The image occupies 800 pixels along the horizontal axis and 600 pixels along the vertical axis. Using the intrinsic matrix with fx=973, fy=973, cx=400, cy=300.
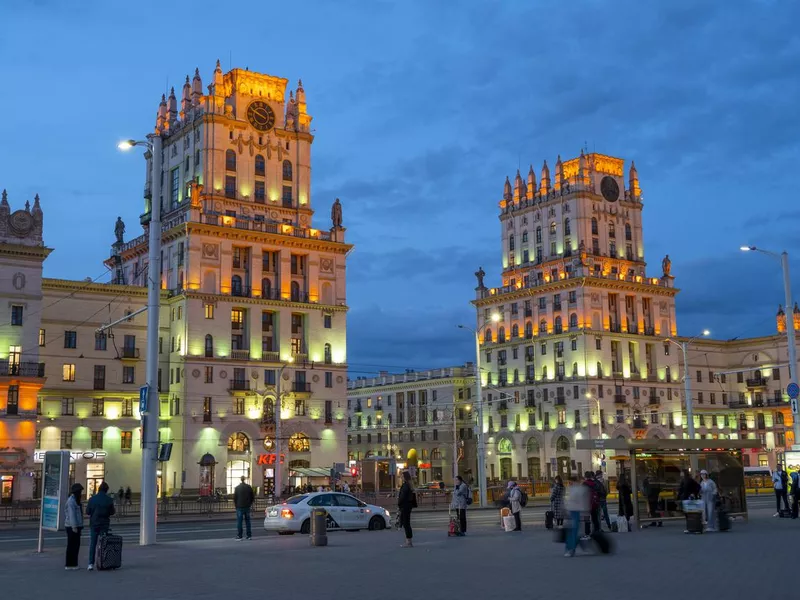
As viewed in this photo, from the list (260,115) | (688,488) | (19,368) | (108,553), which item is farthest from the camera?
(260,115)

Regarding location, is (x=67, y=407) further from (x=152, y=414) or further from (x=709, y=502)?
(x=709, y=502)

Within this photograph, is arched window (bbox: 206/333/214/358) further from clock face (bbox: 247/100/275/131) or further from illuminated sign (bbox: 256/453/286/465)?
clock face (bbox: 247/100/275/131)

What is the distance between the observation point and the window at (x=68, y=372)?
76.5 metres

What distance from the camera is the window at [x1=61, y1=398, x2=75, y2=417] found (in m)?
76.4

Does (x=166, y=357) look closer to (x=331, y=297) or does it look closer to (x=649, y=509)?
(x=331, y=297)

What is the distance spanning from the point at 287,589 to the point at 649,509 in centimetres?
1849

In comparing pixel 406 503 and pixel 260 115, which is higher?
pixel 260 115

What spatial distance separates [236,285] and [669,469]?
190 ft

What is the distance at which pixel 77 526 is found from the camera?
2197cm

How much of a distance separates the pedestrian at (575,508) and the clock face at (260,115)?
73.7 m

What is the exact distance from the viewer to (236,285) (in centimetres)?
8619

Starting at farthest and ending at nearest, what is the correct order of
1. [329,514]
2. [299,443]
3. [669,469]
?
[299,443] < [329,514] < [669,469]

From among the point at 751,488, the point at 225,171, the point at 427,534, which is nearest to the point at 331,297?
the point at 225,171

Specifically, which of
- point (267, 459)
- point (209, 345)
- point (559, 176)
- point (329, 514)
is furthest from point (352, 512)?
point (559, 176)
